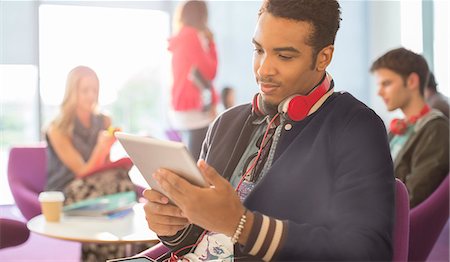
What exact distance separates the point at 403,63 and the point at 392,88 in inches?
4.4

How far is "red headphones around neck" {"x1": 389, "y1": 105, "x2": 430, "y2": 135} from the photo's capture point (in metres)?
2.48

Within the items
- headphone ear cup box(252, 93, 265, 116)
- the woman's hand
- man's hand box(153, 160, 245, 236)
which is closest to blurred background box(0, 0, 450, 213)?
the woman's hand

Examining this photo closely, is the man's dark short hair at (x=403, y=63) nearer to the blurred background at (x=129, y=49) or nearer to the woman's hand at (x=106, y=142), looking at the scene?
the woman's hand at (x=106, y=142)

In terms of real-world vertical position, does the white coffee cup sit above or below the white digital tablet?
below

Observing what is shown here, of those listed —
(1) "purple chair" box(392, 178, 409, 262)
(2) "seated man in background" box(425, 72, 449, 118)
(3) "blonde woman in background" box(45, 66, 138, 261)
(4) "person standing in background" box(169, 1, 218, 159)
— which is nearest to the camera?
(1) "purple chair" box(392, 178, 409, 262)

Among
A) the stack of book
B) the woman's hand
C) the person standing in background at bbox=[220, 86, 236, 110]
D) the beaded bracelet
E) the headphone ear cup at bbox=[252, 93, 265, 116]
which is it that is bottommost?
the stack of book

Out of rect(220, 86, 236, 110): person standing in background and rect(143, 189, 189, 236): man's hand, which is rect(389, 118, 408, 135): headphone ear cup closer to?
rect(143, 189, 189, 236): man's hand

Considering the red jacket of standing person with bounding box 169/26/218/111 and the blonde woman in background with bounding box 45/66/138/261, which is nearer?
the blonde woman in background with bounding box 45/66/138/261

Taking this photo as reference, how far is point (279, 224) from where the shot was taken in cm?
110

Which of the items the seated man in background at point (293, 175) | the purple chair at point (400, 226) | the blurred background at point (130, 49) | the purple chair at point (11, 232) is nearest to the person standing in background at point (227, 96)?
the blurred background at point (130, 49)

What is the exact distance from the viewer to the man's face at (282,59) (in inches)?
46.3

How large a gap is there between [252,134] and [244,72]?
4235 millimetres

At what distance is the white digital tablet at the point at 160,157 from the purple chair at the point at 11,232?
118 cm

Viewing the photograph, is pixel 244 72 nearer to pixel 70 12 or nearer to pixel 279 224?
pixel 70 12
